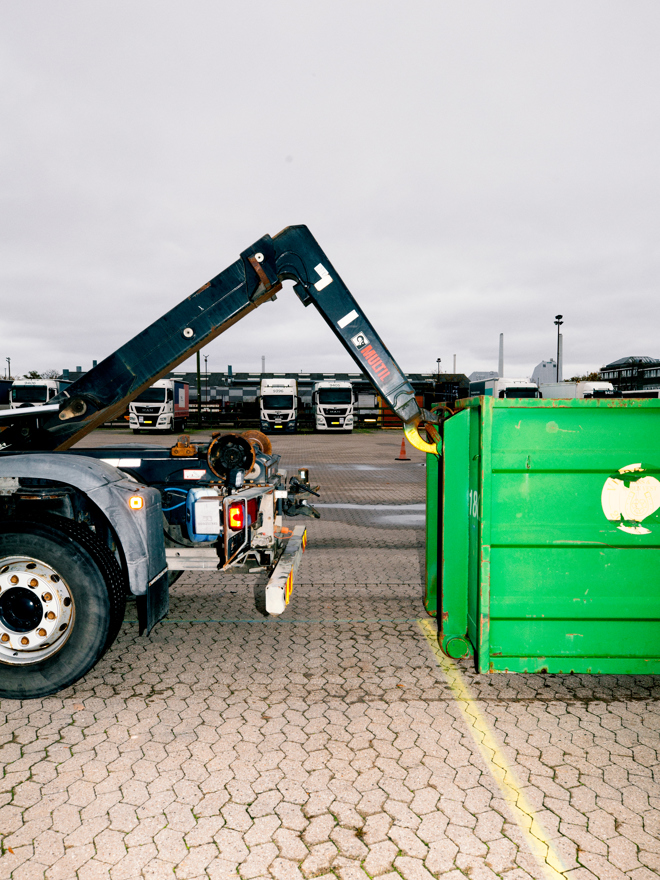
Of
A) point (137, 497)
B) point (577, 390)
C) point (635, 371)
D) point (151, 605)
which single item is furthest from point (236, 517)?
point (635, 371)

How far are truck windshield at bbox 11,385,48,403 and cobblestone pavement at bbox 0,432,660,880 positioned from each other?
105 ft

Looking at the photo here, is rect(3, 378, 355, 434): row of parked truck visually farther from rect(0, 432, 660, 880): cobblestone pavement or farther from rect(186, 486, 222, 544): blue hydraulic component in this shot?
rect(0, 432, 660, 880): cobblestone pavement

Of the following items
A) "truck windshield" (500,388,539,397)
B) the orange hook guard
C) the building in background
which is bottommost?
the orange hook guard

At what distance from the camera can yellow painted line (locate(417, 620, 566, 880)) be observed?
234 cm

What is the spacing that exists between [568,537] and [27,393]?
34.5m

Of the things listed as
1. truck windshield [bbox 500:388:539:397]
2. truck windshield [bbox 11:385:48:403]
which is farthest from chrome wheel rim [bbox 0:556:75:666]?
truck windshield [bbox 500:388:539:397]

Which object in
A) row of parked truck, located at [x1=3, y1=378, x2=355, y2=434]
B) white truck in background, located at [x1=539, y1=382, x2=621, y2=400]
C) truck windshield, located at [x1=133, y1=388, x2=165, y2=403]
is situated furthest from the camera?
white truck in background, located at [x1=539, y1=382, x2=621, y2=400]

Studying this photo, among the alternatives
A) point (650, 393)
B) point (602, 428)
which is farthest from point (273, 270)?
point (650, 393)

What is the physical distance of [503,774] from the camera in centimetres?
287

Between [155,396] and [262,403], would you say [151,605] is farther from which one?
[262,403]

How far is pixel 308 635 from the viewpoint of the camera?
15.2 feet

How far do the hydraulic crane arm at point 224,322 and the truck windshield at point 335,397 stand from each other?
96.7 ft

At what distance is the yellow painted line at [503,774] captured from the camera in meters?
2.34

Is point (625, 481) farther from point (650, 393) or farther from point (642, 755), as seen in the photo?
point (650, 393)
